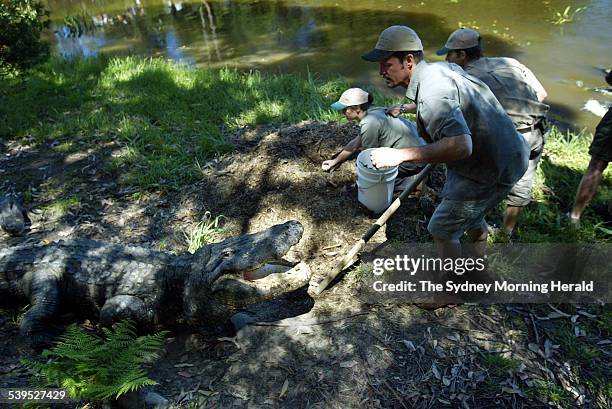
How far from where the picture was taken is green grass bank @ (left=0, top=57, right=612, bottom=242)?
4375mm

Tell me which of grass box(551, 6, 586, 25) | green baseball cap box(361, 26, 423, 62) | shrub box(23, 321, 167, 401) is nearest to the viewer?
shrub box(23, 321, 167, 401)

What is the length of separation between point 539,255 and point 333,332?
194 cm

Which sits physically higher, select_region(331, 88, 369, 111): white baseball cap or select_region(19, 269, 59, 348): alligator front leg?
select_region(331, 88, 369, 111): white baseball cap

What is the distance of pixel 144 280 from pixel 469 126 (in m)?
2.51

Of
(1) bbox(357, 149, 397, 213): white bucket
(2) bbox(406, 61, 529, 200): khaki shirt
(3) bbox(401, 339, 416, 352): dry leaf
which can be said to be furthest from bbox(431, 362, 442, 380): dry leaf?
(1) bbox(357, 149, 397, 213): white bucket

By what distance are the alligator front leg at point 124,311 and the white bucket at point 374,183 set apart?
2.04 m

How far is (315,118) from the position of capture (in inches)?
224

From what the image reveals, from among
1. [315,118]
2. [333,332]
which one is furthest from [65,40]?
[333,332]

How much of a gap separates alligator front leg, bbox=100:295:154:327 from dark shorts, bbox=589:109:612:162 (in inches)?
154

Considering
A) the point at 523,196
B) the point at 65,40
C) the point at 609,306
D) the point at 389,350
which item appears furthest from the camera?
the point at 65,40

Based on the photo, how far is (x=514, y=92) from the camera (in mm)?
3324

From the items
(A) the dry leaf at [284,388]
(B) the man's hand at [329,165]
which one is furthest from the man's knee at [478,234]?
(A) the dry leaf at [284,388]

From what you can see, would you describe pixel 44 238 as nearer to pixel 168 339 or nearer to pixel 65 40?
pixel 168 339

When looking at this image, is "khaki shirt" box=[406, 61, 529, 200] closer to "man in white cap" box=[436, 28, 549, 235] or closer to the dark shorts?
"man in white cap" box=[436, 28, 549, 235]
